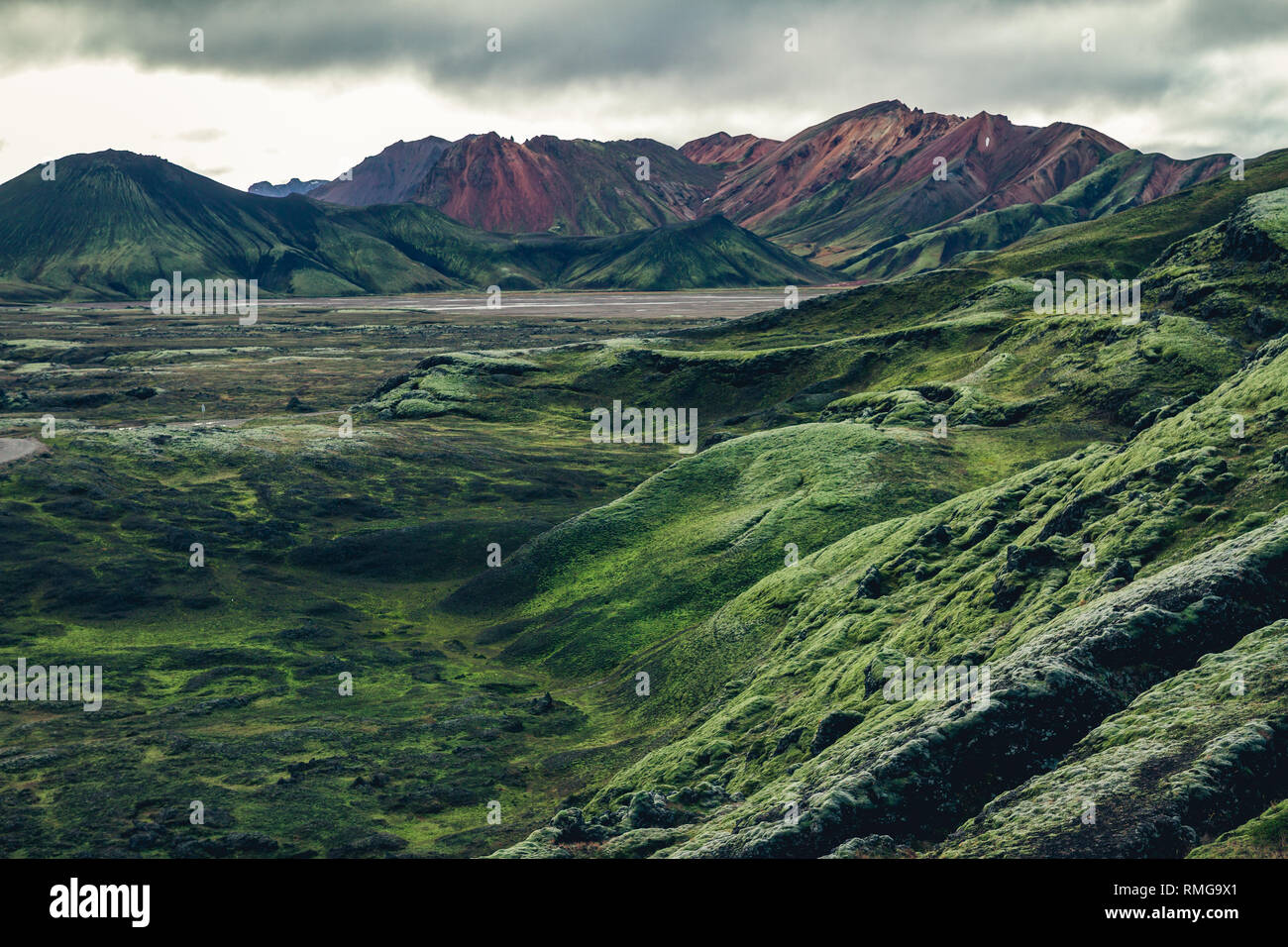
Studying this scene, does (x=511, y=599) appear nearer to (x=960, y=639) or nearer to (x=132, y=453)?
(x=960, y=639)

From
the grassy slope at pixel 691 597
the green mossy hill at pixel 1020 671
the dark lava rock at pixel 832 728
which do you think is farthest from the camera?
the dark lava rock at pixel 832 728

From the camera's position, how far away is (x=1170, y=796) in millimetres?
20812

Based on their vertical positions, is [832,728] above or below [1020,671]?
below

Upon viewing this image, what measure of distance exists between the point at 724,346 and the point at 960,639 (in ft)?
461

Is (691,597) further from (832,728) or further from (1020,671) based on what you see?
(1020,671)

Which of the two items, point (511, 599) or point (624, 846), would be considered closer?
point (624, 846)

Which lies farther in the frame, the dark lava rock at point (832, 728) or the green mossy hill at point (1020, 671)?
the dark lava rock at point (832, 728)

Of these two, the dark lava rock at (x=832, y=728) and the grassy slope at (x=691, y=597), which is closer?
the grassy slope at (x=691, y=597)

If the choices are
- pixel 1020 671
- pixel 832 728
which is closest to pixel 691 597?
pixel 832 728

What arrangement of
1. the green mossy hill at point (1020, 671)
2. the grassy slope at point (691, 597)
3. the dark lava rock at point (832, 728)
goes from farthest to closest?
the dark lava rock at point (832, 728)
the grassy slope at point (691, 597)
the green mossy hill at point (1020, 671)

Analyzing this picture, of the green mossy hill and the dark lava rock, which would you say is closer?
the green mossy hill
